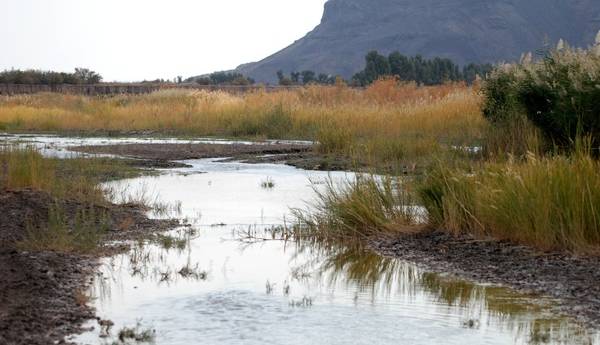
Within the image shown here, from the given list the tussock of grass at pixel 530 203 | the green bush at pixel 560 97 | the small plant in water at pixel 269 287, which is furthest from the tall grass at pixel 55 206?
the green bush at pixel 560 97

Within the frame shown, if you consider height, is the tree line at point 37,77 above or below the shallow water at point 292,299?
above

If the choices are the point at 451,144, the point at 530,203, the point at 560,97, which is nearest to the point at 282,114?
the point at 451,144

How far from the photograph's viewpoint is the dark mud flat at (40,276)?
7236 mm

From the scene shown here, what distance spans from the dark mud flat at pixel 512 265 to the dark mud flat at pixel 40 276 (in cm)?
314

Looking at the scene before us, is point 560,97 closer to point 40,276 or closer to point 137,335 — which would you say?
point 40,276

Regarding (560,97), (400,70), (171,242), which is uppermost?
(400,70)

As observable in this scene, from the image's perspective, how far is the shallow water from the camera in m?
7.34

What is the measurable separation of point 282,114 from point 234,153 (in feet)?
28.0

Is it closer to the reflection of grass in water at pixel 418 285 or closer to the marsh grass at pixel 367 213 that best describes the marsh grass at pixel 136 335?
the reflection of grass in water at pixel 418 285

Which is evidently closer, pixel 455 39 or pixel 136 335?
pixel 136 335

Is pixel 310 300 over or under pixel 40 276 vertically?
under

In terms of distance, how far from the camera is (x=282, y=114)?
35.1 m

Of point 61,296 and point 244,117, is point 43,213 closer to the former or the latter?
point 61,296

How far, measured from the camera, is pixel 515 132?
18625 millimetres
